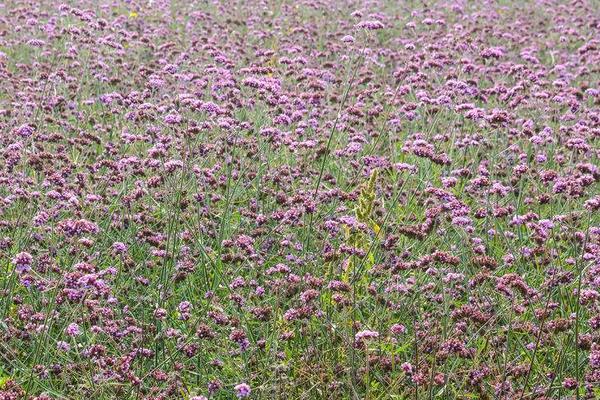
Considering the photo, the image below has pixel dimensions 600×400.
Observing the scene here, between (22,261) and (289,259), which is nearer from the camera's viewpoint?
(22,261)

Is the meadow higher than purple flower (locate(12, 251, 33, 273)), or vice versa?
purple flower (locate(12, 251, 33, 273))

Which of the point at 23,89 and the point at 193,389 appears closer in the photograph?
the point at 193,389

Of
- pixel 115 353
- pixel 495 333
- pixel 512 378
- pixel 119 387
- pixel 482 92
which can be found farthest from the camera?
pixel 482 92

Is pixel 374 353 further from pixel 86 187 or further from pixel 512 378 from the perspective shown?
pixel 86 187

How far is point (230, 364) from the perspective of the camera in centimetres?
422

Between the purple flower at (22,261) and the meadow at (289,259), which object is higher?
the purple flower at (22,261)

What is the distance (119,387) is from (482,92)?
527 cm

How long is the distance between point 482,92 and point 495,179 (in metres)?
1.62

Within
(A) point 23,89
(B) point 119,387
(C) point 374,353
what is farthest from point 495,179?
(A) point 23,89

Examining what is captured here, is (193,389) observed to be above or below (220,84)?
below

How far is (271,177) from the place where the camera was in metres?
6.06

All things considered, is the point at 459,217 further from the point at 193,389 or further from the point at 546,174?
the point at 193,389

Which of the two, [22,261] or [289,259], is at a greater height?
[22,261]

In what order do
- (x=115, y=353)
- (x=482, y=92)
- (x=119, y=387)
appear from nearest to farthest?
(x=119, y=387) < (x=115, y=353) < (x=482, y=92)
